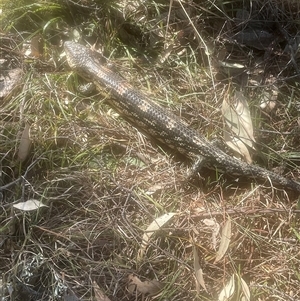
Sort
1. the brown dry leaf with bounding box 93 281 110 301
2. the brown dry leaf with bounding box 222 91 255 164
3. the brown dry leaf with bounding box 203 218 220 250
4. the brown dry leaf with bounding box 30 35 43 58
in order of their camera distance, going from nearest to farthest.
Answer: the brown dry leaf with bounding box 93 281 110 301 → the brown dry leaf with bounding box 203 218 220 250 → the brown dry leaf with bounding box 222 91 255 164 → the brown dry leaf with bounding box 30 35 43 58

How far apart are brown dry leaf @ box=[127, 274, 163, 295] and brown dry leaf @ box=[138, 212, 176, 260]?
23cm

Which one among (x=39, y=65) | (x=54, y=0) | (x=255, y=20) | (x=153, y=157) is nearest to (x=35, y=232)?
(x=153, y=157)

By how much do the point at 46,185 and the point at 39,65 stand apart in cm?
147

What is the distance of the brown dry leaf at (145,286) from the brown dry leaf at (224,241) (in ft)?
2.09

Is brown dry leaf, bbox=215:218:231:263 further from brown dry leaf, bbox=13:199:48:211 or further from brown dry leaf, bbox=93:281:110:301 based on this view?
brown dry leaf, bbox=13:199:48:211

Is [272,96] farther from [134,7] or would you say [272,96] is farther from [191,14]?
[134,7]

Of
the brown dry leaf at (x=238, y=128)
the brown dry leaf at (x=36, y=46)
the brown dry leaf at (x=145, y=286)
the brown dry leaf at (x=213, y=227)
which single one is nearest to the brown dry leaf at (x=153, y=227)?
the brown dry leaf at (x=145, y=286)

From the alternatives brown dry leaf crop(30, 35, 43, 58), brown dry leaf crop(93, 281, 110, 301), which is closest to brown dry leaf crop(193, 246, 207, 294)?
brown dry leaf crop(93, 281, 110, 301)

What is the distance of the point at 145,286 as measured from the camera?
4.41 metres

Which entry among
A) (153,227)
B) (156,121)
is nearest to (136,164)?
(156,121)

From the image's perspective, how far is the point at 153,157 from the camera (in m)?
5.09

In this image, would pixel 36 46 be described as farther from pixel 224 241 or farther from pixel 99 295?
pixel 224 241

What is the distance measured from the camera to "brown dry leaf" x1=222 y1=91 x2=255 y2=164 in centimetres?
495

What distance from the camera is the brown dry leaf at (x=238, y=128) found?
195 inches
